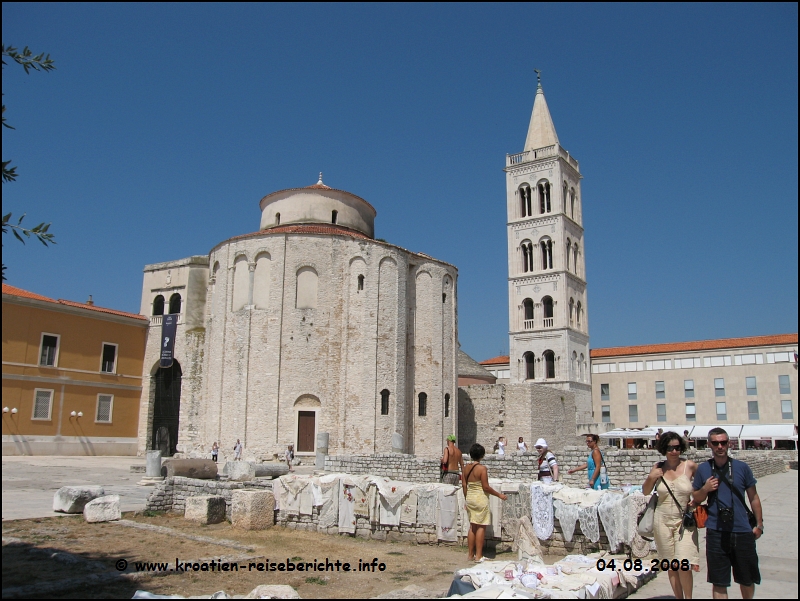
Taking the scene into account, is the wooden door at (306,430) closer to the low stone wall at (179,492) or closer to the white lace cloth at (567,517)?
the low stone wall at (179,492)

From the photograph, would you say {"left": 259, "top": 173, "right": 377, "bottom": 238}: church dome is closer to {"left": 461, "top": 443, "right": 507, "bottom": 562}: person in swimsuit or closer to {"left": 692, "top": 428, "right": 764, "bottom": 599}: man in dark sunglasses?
{"left": 461, "top": 443, "right": 507, "bottom": 562}: person in swimsuit

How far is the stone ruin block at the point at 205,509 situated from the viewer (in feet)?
37.3

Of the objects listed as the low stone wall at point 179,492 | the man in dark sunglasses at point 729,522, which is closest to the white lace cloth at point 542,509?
the man in dark sunglasses at point 729,522

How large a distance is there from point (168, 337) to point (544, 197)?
28.5 m

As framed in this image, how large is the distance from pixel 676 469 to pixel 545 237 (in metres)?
41.1

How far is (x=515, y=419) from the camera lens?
3419 cm

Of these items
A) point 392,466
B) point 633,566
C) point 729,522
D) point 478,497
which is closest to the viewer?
point 729,522

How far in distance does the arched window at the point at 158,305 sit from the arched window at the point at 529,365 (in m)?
24.5

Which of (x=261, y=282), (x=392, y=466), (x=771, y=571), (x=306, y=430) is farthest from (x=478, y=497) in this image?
(x=261, y=282)

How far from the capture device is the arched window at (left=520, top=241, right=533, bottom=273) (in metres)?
46.5

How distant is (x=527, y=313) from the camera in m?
45.8

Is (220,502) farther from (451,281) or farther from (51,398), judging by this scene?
(451,281)

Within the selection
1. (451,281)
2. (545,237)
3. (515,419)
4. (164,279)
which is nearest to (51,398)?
(164,279)

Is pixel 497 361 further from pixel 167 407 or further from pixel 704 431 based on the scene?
pixel 167 407
